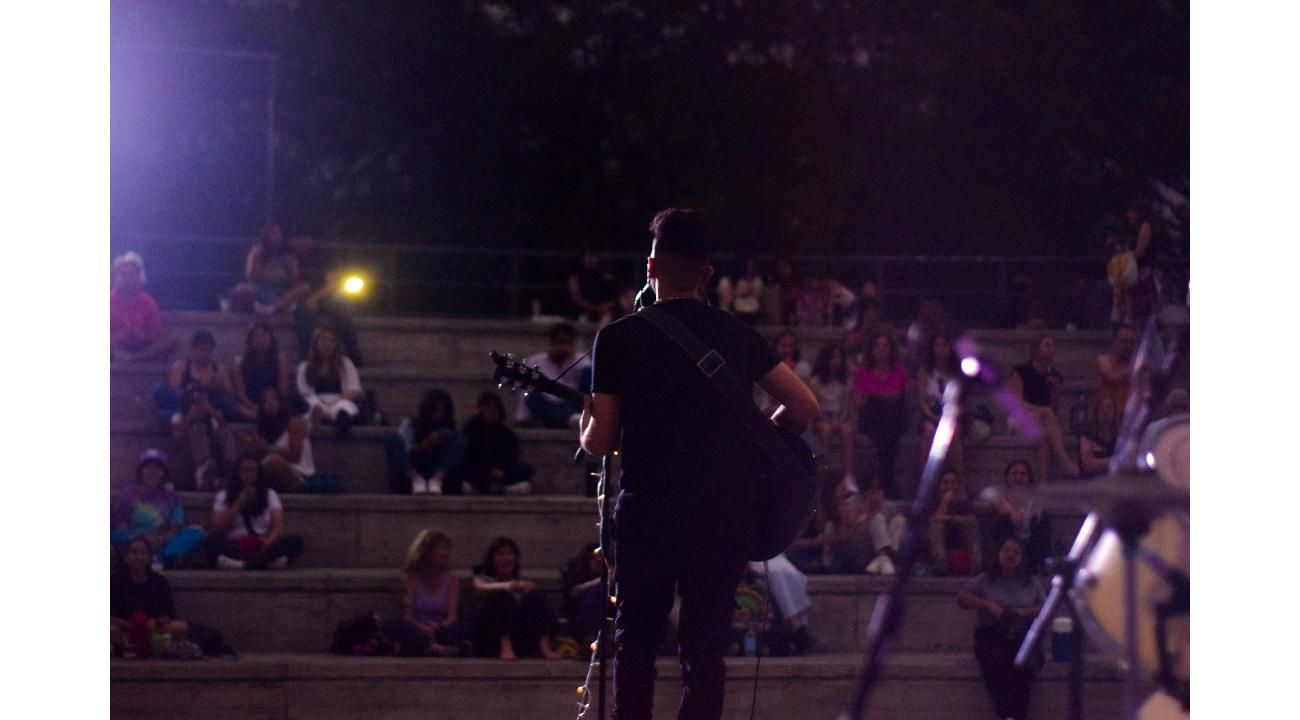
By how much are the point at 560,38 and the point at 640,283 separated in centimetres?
619

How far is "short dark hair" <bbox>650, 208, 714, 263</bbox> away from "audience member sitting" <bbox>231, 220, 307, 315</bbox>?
7832mm

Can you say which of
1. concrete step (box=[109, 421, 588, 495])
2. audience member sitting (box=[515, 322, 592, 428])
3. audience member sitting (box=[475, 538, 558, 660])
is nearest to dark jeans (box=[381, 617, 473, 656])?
audience member sitting (box=[475, 538, 558, 660])

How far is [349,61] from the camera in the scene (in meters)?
19.8

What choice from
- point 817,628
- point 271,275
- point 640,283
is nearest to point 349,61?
point 640,283

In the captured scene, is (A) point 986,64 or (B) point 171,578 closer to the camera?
(B) point 171,578

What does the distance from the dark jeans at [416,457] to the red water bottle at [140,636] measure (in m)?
1.99

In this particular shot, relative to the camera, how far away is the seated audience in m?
10.7

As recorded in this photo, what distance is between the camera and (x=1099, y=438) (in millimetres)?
10680

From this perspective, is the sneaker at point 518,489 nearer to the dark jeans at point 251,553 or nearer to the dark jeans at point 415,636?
the dark jeans at point 251,553

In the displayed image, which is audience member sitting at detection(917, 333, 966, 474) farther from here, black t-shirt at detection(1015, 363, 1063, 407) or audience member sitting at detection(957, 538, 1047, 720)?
audience member sitting at detection(957, 538, 1047, 720)

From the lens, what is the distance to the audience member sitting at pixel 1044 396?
34.9 feet

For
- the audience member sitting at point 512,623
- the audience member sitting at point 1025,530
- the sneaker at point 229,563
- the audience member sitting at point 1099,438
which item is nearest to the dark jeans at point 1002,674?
the audience member sitting at point 1025,530
